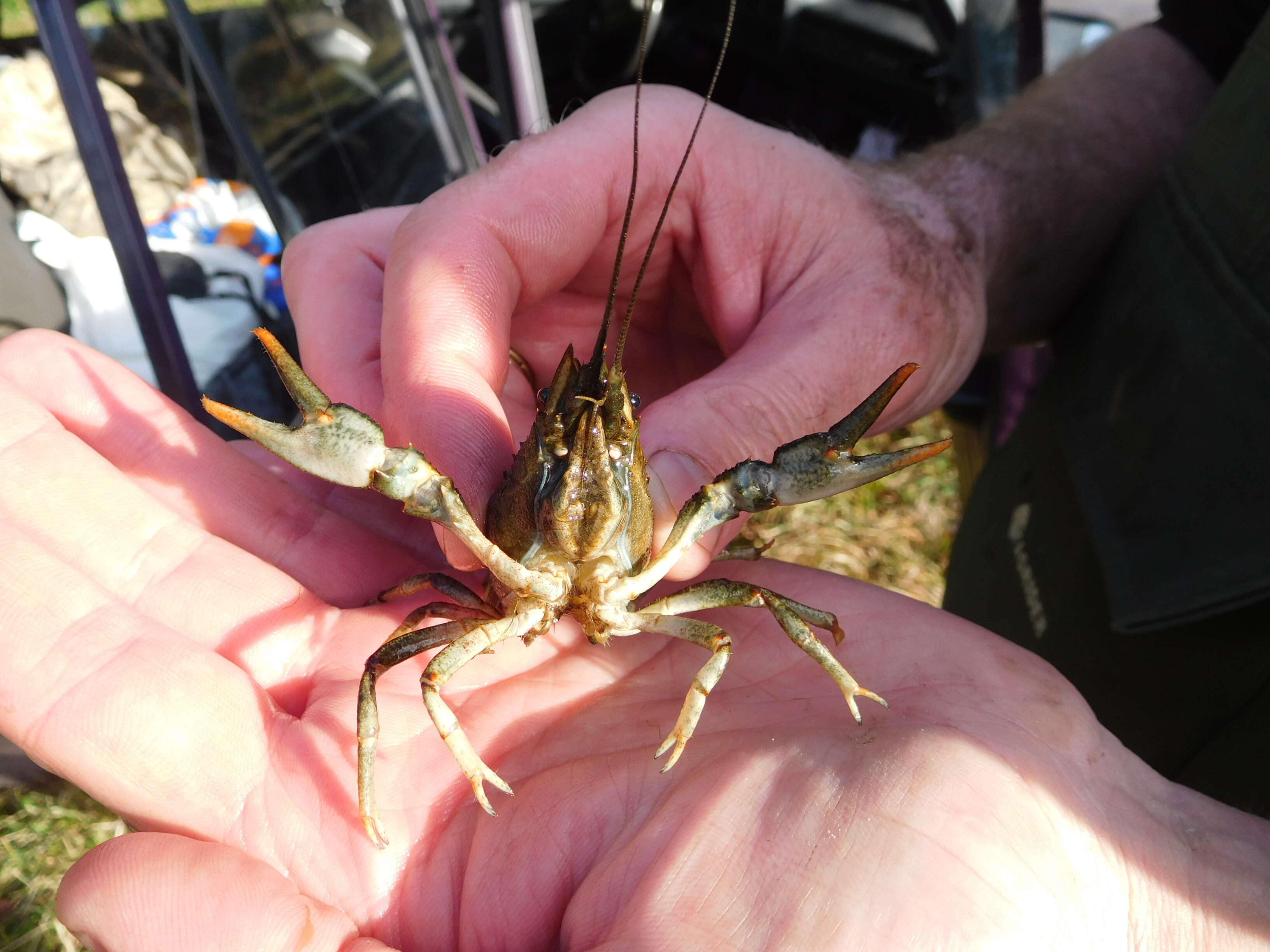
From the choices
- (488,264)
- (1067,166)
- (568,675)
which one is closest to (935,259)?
(1067,166)

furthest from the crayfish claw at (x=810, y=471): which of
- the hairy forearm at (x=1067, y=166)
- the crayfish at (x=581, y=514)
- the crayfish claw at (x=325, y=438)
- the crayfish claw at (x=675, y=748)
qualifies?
the hairy forearm at (x=1067, y=166)

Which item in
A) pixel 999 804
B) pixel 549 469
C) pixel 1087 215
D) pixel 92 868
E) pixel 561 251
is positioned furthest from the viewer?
pixel 1087 215

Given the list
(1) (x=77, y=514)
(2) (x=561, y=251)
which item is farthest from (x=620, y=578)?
(1) (x=77, y=514)

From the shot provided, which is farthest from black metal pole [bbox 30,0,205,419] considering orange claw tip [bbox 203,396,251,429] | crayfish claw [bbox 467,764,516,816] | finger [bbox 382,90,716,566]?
crayfish claw [bbox 467,764,516,816]

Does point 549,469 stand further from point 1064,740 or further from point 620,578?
point 1064,740

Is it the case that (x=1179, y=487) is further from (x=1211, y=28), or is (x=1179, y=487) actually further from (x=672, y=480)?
(x=1211, y=28)

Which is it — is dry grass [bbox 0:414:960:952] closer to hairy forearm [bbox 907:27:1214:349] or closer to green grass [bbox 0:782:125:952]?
green grass [bbox 0:782:125:952]
